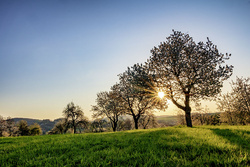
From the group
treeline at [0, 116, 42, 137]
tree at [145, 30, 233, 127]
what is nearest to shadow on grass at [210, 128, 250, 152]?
tree at [145, 30, 233, 127]

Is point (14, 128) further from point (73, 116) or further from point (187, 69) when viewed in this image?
point (187, 69)

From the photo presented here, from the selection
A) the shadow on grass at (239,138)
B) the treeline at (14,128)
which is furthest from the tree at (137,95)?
the treeline at (14,128)

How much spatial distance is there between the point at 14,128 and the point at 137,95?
2367 inches

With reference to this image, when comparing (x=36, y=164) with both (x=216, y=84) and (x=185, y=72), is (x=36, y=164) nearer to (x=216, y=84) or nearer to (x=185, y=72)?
(x=185, y=72)

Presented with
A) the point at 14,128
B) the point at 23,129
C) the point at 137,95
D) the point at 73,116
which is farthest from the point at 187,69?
the point at 23,129

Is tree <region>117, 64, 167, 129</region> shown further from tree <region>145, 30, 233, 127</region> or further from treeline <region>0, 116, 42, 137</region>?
treeline <region>0, 116, 42, 137</region>

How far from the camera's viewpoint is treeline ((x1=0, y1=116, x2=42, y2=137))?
1707 inches

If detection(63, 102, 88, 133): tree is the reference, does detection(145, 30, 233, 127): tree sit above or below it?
above

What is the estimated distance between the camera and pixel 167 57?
17453 millimetres

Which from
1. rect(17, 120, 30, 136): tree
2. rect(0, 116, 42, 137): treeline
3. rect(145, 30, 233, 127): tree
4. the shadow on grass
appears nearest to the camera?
the shadow on grass

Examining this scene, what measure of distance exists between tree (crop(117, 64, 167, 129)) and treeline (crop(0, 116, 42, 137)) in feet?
153

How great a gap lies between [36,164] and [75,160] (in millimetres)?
1146

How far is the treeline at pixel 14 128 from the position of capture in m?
43.4

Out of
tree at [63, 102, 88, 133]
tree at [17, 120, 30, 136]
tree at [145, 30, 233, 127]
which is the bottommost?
tree at [17, 120, 30, 136]
